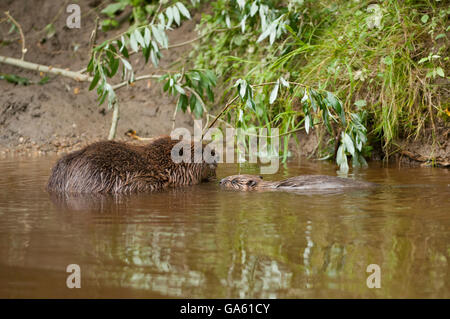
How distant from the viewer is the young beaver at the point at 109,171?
443 cm

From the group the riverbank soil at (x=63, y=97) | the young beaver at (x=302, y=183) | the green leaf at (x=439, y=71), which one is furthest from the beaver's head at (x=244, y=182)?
the riverbank soil at (x=63, y=97)

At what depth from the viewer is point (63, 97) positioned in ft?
29.1

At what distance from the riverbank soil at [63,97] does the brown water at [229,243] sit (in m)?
2.99

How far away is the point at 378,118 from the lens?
597 cm

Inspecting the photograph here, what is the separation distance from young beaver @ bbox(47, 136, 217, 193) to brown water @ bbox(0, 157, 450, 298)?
0.20 meters

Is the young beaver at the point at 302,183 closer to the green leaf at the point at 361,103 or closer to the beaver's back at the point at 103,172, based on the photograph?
the beaver's back at the point at 103,172

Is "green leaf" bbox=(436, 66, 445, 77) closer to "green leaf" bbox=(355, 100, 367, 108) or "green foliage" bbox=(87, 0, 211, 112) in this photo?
"green leaf" bbox=(355, 100, 367, 108)

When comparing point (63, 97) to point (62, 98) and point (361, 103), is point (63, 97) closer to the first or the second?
point (62, 98)

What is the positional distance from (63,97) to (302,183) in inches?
217

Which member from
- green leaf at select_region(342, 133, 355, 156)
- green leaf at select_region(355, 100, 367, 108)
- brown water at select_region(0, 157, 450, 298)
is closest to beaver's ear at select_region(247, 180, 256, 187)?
brown water at select_region(0, 157, 450, 298)

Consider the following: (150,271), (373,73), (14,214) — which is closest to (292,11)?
(373,73)

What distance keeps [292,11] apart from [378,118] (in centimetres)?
160

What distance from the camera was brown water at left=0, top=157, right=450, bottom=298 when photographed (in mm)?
2219

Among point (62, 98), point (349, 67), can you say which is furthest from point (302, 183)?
point (62, 98)
